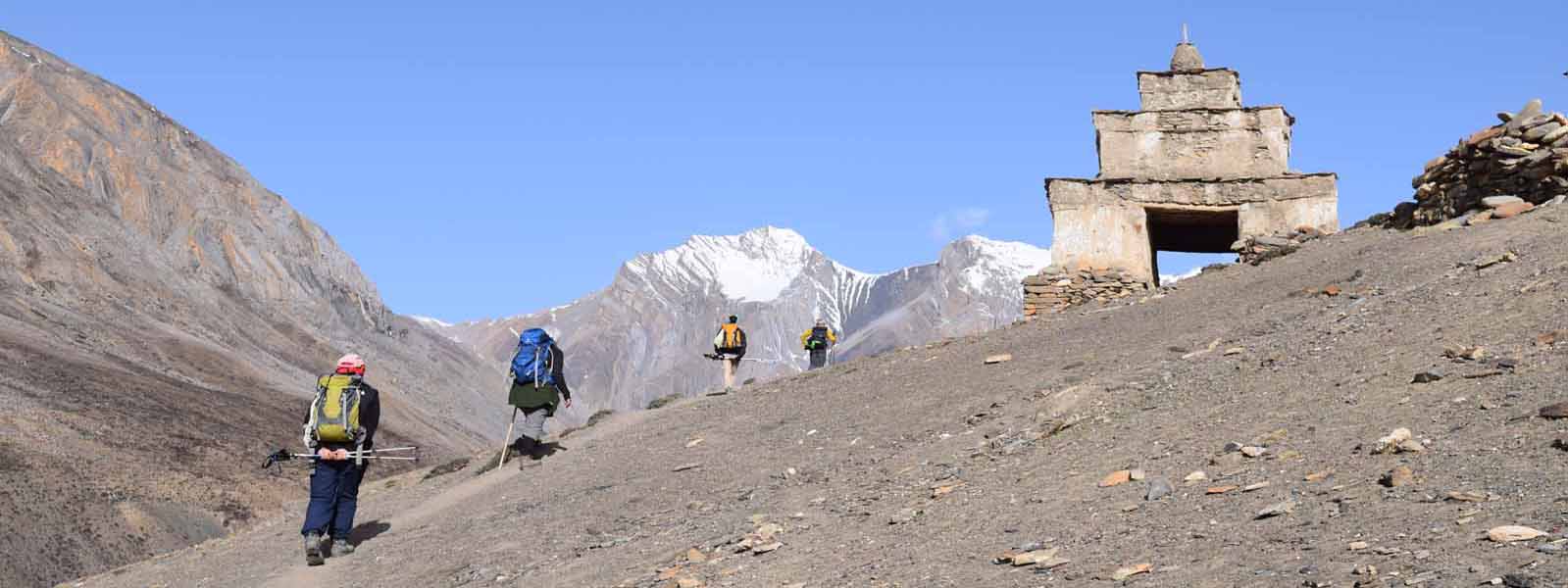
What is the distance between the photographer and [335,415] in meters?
13.4

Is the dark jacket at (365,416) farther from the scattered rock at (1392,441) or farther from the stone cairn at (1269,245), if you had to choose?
the stone cairn at (1269,245)

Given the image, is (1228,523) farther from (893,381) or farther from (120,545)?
(120,545)

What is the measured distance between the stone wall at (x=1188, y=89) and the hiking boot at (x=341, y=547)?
635 inches

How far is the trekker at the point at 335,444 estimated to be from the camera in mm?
13398

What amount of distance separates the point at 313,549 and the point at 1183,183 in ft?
48.3

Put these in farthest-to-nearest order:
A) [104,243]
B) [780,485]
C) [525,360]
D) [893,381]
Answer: [104,243] < [893,381] < [525,360] < [780,485]

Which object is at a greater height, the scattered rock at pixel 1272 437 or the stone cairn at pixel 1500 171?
the stone cairn at pixel 1500 171

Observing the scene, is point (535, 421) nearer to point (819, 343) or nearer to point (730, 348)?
point (730, 348)

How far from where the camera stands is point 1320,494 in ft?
29.3

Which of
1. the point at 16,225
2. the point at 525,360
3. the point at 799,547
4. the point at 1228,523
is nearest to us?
the point at 1228,523

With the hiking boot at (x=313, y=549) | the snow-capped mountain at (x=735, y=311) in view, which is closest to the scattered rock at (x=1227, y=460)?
the hiking boot at (x=313, y=549)

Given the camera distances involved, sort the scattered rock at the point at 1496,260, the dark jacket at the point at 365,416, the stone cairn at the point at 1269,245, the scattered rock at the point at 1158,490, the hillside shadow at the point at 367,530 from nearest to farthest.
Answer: the scattered rock at the point at 1158,490, the dark jacket at the point at 365,416, the hillside shadow at the point at 367,530, the scattered rock at the point at 1496,260, the stone cairn at the point at 1269,245

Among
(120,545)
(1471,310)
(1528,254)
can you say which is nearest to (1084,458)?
(1471,310)

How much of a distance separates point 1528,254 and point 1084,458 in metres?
5.76
